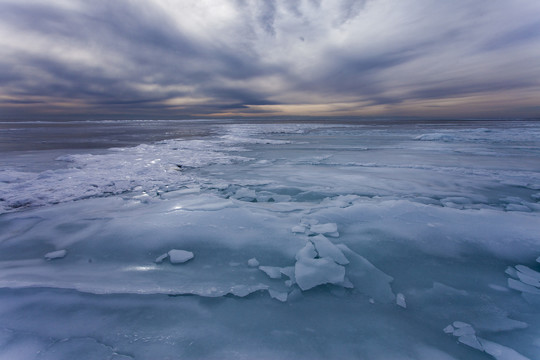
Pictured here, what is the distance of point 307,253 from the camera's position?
251 centimetres

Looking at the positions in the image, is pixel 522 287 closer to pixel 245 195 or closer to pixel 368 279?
pixel 368 279

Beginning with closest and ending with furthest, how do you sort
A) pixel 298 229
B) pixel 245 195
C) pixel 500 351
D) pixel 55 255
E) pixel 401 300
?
pixel 500 351 → pixel 401 300 → pixel 55 255 → pixel 298 229 → pixel 245 195

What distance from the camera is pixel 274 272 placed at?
2334 mm

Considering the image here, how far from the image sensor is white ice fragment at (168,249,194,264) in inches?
99.1

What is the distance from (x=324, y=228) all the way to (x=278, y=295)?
4.02ft

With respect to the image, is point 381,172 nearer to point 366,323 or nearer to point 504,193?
point 504,193

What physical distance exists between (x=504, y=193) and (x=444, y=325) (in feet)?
14.6

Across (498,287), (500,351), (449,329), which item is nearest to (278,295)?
(449,329)

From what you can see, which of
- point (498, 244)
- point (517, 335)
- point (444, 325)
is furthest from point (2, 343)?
point (498, 244)

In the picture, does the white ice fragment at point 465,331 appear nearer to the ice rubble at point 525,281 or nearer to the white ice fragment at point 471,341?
the white ice fragment at point 471,341

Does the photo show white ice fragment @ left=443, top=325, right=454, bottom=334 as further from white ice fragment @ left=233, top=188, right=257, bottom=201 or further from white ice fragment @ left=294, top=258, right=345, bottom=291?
white ice fragment @ left=233, top=188, right=257, bottom=201

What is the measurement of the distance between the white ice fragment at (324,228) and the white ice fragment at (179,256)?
1.47m

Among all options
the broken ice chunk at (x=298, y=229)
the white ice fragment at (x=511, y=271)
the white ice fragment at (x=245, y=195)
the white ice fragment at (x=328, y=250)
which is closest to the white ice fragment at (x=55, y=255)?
the white ice fragment at (x=245, y=195)

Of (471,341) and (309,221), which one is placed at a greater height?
(309,221)
